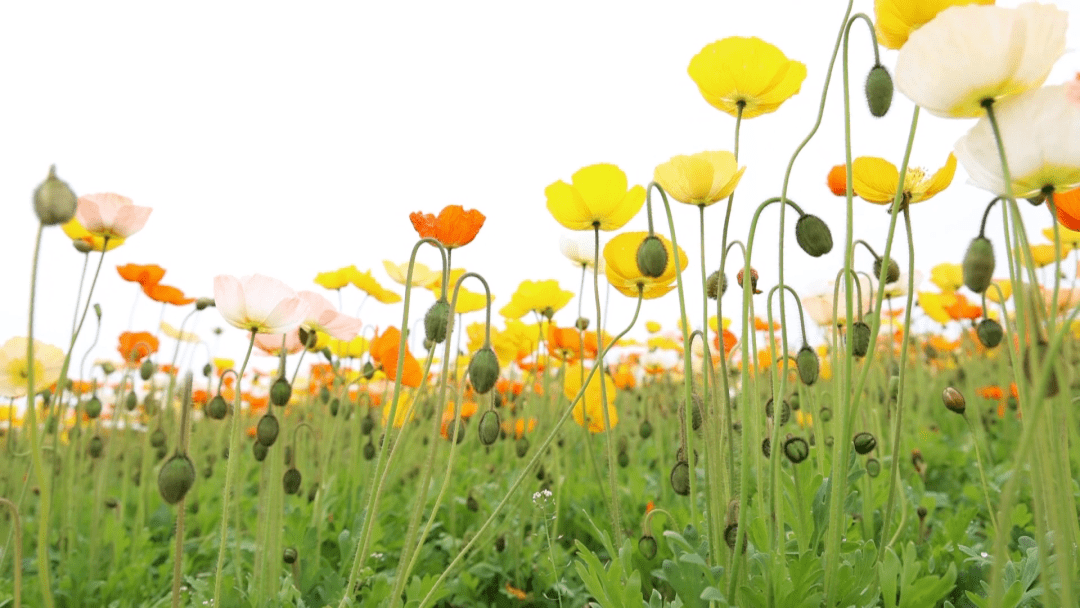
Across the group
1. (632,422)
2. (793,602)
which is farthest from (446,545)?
(632,422)

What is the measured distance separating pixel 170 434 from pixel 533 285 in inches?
98.9

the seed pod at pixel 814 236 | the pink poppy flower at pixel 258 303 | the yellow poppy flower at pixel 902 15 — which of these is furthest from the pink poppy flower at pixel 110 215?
the yellow poppy flower at pixel 902 15

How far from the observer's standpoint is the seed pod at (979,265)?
2.51 ft

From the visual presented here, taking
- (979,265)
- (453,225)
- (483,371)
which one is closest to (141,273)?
(453,225)

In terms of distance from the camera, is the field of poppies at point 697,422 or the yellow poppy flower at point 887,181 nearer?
the field of poppies at point 697,422

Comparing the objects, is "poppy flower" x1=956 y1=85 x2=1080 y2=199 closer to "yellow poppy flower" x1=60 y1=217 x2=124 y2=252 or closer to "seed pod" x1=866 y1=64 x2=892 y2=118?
"seed pod" x1=866 y1=64 x2=892 y2=118

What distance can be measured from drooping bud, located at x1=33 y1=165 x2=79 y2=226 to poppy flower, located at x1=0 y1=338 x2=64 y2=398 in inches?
41.0

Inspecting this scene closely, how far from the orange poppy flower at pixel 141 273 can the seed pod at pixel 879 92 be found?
1954 millimetres

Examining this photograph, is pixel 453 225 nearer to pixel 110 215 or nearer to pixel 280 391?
pixel 280 391

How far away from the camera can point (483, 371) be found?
1034 millimetres

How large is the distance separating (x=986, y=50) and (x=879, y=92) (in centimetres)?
25

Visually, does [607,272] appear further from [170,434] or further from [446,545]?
[170,434]

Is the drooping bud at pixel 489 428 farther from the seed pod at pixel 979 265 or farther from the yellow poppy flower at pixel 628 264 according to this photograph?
the seed pod at pixel 979 265

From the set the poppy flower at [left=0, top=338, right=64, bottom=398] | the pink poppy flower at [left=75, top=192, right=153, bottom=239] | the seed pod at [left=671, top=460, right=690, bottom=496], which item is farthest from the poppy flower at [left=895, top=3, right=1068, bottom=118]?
the poppy flower at [left=0, top=338, right=64, bottom=398]
